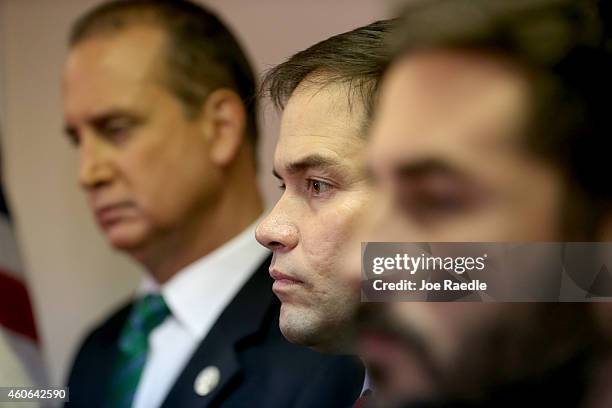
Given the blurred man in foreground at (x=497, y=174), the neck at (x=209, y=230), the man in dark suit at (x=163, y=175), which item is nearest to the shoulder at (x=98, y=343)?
the man in dark suit at (x=163, y=175)

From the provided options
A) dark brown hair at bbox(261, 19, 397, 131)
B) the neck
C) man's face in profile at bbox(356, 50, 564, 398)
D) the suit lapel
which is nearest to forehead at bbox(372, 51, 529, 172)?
man's face in profile at bbox(356, 50, 564, 398)

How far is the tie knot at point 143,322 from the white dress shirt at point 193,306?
11mm

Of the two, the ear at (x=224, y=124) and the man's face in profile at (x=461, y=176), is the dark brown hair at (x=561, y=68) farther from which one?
the ear at (x=224, y=124)

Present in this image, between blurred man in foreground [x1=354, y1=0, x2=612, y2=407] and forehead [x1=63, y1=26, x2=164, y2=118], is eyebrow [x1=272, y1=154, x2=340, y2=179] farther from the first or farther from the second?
forehead [x1=63, y1=26, x2=164, y2=118]

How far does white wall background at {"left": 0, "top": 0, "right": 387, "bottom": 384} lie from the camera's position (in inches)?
56.4

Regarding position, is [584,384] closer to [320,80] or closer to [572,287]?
[572,287]

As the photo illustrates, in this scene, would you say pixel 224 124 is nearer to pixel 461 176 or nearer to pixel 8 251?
pixel 8 251

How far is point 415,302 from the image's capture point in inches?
25.8

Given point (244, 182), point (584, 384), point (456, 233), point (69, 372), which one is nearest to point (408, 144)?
point (456, 233)

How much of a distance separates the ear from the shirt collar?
11 centimetres

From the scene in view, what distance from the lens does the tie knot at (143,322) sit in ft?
3.89

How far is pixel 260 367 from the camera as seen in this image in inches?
39.2

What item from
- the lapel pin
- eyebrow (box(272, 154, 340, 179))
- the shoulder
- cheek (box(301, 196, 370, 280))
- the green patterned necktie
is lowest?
the shoulder

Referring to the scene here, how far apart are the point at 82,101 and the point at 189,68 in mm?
148
